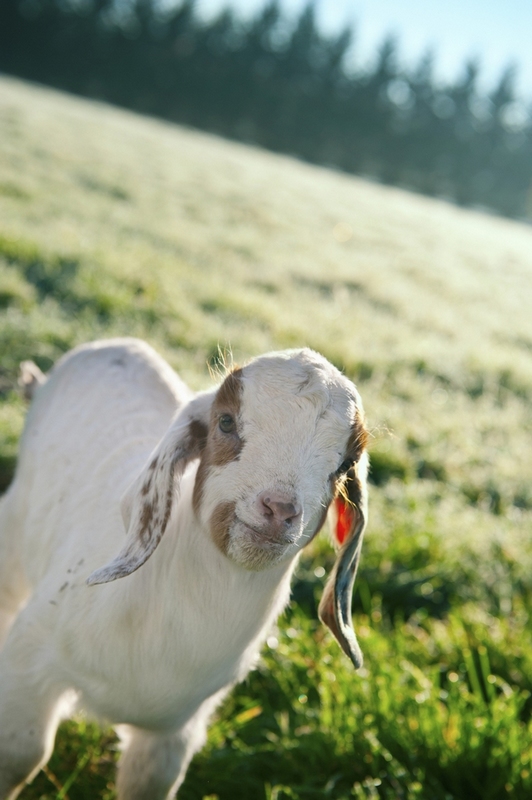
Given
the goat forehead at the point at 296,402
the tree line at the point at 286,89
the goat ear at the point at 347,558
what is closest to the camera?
the goat forehead at the point at 296,402

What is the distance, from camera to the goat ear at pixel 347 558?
2.21 meters

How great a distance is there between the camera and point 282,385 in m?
1.95

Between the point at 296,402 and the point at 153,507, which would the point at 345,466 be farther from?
the point at 153,507

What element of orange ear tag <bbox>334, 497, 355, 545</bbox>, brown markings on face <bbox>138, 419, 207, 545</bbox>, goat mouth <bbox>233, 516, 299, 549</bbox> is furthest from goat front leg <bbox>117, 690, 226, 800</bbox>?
goat mouth <bbox>233, 516, 299, 549</bbox>

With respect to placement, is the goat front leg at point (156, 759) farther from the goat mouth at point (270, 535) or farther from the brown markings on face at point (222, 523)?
the goat mouth at point (270, 535)

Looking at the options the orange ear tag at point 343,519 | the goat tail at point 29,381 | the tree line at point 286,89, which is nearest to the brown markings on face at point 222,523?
the orange ear tag at point 343,519

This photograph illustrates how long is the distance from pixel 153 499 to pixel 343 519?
633 mm

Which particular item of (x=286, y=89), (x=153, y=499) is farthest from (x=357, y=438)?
(x=286, y=89)

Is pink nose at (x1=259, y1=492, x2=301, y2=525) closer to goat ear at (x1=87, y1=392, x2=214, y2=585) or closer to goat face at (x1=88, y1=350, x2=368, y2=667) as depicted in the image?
goat face at (x1=88, y1=350, x2=368, y2=667)

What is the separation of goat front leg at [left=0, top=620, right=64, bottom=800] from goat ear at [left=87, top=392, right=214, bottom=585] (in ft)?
1.92

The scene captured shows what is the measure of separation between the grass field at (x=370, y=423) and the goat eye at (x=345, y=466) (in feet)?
0.90

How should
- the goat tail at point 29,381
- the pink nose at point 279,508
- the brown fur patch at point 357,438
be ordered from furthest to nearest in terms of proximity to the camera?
the goat tail at point 29,381, the brown fur patch at point 357,438, the pink nose at point 279,508

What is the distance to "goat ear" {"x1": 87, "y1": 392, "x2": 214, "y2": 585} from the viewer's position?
6.35 ft

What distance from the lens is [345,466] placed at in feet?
Result: 6.80
